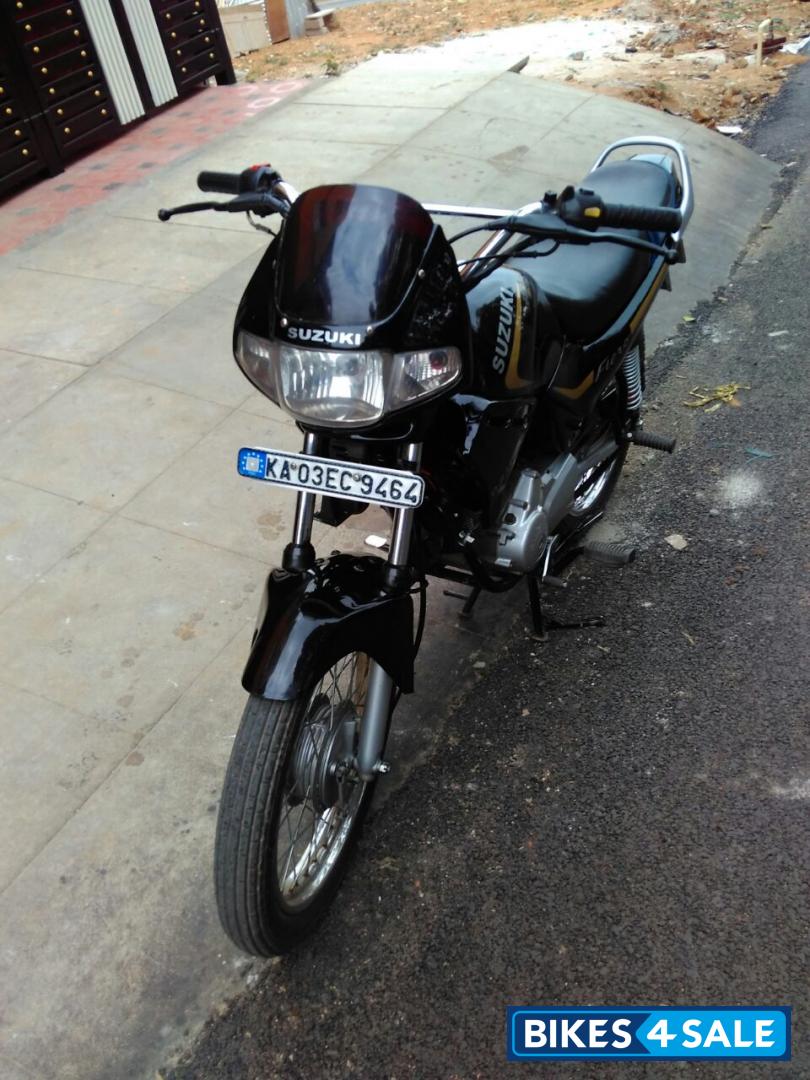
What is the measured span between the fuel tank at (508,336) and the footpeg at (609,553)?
1.04 m

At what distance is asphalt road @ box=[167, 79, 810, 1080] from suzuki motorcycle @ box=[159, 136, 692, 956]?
0.22 m

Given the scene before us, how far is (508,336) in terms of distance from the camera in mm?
2277

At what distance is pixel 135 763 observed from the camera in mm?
2785

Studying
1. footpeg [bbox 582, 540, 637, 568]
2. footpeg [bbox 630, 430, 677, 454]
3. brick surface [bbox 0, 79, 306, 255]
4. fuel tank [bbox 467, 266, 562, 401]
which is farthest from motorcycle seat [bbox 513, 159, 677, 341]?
brick surface [bbox 0, 79, 306, 255]

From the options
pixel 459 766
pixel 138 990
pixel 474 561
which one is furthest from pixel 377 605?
pixel 138 990

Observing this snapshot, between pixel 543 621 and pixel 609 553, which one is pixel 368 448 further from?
pixel 609 553

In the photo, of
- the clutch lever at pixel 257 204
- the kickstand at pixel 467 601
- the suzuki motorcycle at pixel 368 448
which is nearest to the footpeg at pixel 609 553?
the kickstand at pixel 467 601

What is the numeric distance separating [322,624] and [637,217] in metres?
1.16

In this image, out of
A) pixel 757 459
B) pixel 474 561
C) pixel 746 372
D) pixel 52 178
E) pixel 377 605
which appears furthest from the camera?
pixel 52 178

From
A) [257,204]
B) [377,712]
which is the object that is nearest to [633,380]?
[257,204]

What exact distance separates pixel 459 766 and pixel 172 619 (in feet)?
4.04

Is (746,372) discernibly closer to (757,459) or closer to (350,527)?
(757,459)

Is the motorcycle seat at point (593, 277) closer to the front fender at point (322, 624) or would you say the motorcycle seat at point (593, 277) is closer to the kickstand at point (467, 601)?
the kickstand at point (467, 601)

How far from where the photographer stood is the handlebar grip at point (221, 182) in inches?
96.7
